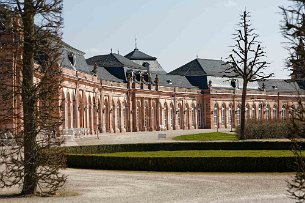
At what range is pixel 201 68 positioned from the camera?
104 metres

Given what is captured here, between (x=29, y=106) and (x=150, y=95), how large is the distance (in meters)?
71.1

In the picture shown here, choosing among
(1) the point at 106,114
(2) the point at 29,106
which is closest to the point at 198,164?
(2) the point at 29,106

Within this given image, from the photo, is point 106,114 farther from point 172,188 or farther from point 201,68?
point 172,188

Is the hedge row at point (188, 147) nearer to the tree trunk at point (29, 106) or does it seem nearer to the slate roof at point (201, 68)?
the tree trunk at point (29, 106)

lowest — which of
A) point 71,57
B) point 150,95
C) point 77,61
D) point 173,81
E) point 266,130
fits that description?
point 266,130

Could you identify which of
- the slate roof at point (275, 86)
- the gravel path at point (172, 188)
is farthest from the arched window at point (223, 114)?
the gravel path at point (172, 188)

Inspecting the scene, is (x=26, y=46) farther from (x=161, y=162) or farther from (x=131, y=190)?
(x=161, y=162)

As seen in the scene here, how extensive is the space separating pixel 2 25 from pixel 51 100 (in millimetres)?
3377

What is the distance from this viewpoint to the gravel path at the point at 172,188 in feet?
65.5

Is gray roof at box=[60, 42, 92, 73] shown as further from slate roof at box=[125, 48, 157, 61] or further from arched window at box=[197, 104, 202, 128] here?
arched window at box=[197, 104, 202, 128]

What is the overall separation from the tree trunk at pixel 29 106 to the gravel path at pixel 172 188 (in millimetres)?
937

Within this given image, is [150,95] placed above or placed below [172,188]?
above

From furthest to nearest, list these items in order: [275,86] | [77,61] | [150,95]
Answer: [275,86], [150,95], [77,61]

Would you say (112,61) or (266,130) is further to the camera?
(112,61)
